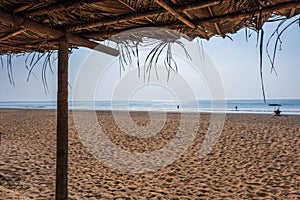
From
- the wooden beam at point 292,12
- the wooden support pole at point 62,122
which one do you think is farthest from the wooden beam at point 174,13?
the wooden support pole at point 62,122

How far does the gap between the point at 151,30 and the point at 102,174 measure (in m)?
3.68

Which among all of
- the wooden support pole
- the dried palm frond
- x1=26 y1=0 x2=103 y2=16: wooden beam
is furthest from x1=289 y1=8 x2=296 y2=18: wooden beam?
the dried palm frond

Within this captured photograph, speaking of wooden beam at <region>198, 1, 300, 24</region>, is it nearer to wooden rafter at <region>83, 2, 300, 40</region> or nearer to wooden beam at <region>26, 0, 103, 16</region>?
wooden rafter at <region>83, 2, 300, 40</region>

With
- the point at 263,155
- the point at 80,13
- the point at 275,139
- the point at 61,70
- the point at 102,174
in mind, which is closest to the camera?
the point at 80,13

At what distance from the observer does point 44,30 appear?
2.08 meters

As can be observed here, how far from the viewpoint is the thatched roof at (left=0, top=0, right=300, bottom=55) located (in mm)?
1718

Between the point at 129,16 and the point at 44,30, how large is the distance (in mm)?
652

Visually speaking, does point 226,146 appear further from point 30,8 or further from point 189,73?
point 30,8

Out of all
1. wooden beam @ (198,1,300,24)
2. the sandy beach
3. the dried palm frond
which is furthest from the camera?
the sandy beach

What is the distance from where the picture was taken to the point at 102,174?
A: 17.2 feet

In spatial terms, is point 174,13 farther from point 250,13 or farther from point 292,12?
point 292,12

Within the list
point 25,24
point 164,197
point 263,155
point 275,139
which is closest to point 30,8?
point 25,24

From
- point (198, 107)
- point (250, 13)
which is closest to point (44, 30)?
point (250, 13)

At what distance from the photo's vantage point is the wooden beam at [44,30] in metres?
1.81
